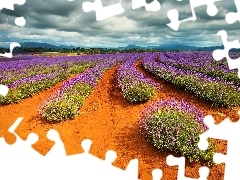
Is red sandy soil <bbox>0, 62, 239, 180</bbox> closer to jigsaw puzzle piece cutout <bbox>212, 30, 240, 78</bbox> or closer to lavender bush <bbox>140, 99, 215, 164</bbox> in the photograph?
lavender bush <bbox>140, 99, 215, 164</bbox>

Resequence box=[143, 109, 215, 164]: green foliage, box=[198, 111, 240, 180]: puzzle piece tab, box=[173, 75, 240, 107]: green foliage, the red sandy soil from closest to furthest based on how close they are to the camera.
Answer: box=[198, 111, 240, 180]: puzzle piece tab, box=[143, 109, 215, 164]: green foliage, the red sandy soil, box=[173, 75, 240, 107]: green foliage

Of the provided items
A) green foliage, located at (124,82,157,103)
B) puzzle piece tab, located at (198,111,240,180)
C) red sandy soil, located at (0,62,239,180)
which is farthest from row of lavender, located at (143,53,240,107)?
puzzle piece tab, located at (198,111,240,180)

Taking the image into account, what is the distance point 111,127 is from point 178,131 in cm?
279

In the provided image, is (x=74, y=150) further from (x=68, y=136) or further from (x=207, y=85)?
(x=207, y=85)

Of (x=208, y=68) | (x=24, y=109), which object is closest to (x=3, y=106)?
(x=24, y=109)

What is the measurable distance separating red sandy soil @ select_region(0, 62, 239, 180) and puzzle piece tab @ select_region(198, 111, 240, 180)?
1.28 meters

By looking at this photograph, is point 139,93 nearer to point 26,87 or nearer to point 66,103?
point 66,103

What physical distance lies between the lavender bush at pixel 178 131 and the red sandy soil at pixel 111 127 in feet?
0.70

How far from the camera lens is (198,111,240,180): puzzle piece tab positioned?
4.22 m

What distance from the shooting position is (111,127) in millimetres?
9484

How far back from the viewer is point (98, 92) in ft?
46.0

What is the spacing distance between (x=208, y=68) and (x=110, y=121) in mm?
8728

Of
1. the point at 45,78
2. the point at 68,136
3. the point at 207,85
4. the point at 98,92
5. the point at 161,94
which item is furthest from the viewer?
the point at 45,78

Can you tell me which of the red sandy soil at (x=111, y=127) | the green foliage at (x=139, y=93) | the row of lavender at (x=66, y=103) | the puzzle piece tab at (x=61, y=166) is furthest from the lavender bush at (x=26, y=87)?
the puzzle piece tab at (x=61, y=166)
